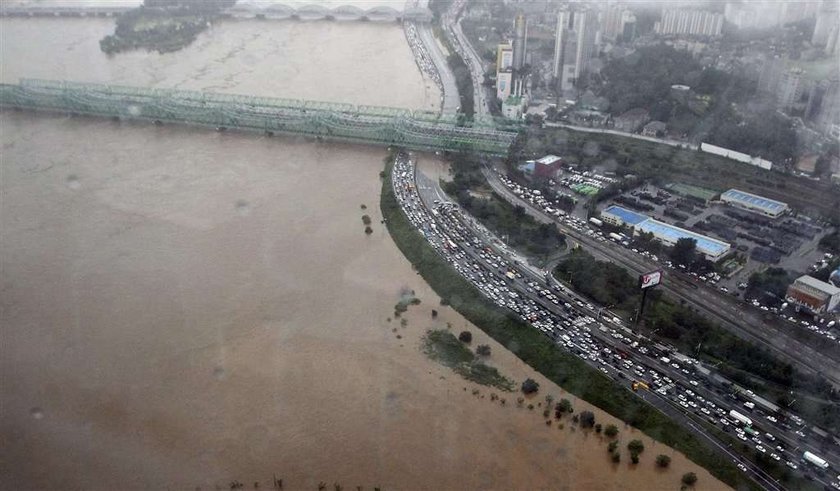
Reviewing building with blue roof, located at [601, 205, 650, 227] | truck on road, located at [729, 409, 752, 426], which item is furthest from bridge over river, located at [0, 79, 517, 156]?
truck on road, located at [729, 409, 752, 426]

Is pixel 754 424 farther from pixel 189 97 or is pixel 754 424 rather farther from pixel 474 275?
pixel 189 97

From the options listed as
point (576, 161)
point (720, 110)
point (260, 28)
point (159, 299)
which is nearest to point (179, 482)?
point (159, 299)

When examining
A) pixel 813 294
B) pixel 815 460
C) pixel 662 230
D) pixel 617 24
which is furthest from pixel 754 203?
pixel 617 24

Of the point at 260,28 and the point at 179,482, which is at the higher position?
the point at 260,28

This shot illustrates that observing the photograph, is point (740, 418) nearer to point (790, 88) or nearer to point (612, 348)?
point (612, 348)

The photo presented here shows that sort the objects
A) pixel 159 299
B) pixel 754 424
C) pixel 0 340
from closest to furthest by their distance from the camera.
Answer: pixel 754 424, pixel 0 340, pixel 159 299

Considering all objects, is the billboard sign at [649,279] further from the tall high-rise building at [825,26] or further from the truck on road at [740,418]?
the tall high-rise building at [825,26]

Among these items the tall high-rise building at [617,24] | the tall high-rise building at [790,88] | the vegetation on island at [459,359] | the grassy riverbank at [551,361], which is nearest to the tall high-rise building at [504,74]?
the tall high-rise building at [617,24]
